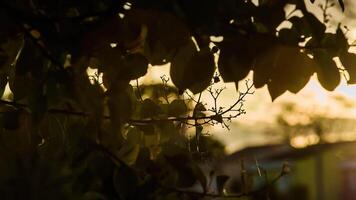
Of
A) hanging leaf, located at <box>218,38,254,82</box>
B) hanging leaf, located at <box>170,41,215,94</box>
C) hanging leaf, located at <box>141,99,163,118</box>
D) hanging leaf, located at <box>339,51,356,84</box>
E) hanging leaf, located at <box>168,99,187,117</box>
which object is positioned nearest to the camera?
hanging leaf, located at <box>218,38,254,82</box>

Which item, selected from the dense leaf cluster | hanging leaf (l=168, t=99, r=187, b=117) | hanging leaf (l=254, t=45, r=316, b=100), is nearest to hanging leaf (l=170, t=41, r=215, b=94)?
the dense leaf cluster

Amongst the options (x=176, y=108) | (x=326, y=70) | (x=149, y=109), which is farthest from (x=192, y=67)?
(x=176, y=108)

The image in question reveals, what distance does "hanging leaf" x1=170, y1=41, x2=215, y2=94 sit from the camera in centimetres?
232

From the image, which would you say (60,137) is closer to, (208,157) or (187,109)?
(187,109)

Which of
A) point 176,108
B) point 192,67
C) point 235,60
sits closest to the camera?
point 235,60

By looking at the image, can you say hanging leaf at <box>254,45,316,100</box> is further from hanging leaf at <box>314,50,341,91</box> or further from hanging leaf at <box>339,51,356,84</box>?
hanging leaf at <box>339,51,356,84</box>

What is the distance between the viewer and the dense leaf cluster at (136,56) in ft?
7.29

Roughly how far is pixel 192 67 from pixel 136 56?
1.16 feet

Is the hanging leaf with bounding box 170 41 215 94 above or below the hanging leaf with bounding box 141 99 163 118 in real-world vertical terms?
above

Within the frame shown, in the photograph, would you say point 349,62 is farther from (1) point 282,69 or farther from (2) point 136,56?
(2) point 136,56

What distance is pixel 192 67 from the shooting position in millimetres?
2340

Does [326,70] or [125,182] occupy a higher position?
[326,70]

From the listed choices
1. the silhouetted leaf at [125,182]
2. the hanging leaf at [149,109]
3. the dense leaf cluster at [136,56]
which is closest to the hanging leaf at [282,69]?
the dense leaf cluster at [136,56]

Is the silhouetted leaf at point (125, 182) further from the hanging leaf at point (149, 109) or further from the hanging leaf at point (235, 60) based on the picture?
the hanging leaf at point (149, 109)
